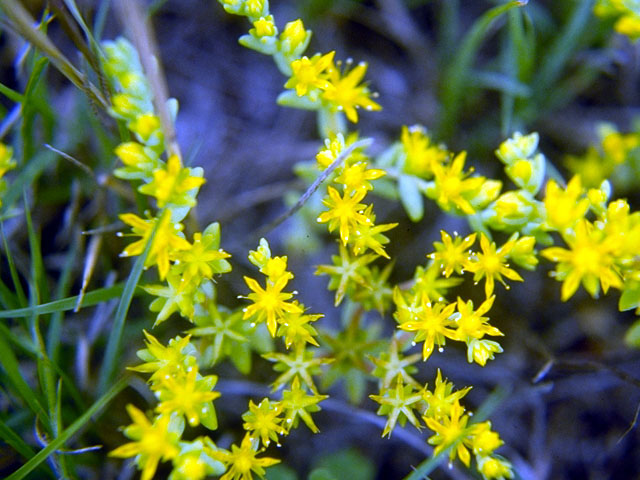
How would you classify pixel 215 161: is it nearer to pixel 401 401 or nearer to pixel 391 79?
pixel 391 79

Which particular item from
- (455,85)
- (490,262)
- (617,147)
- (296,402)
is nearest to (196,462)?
(296,402)

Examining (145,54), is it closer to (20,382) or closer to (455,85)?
(20,382)

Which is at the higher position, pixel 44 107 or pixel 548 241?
pixel 44 107

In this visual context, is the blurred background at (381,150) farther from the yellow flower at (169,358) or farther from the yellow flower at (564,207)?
the yellow flower at (564,207)

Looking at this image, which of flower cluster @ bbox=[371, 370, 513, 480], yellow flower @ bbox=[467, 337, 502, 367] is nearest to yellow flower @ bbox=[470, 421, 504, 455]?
flower cluster @ bbox=[371, 370, 513, 480]

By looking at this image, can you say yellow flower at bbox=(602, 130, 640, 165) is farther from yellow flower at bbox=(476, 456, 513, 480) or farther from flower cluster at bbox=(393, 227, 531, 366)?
yellow flower at bbox=(476, 456, 513, 480)

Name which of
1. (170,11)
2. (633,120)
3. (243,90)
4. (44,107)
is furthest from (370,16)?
(44,107)

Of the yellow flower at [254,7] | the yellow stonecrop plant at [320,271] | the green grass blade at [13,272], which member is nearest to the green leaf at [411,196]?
the yellow stonecrop plant at [320,271]

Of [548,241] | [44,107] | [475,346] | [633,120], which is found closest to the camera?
[475,346]
